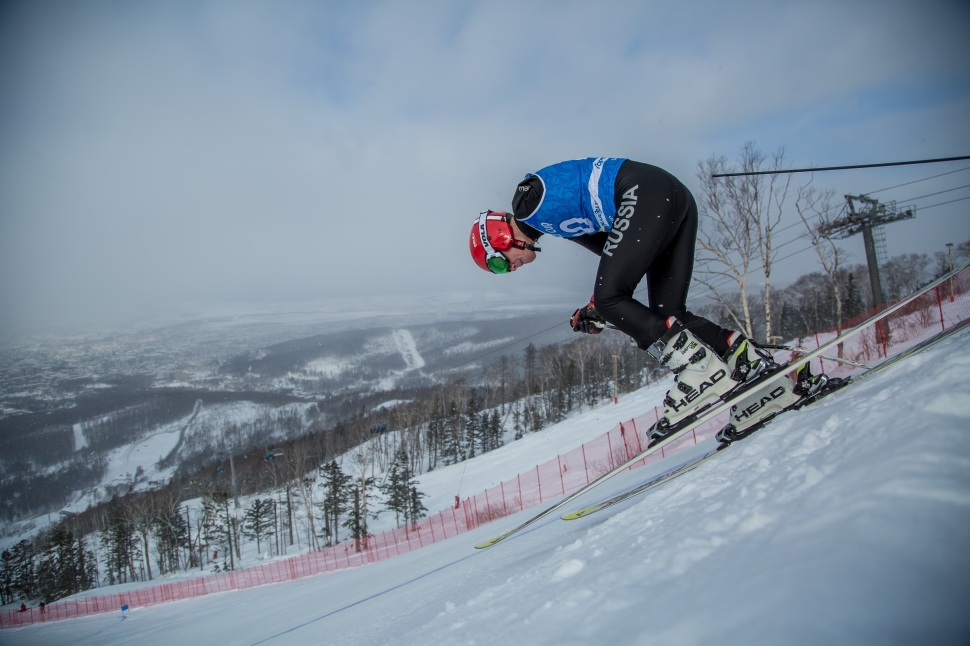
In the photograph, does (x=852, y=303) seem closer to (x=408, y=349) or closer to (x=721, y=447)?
(x=721, y=447)

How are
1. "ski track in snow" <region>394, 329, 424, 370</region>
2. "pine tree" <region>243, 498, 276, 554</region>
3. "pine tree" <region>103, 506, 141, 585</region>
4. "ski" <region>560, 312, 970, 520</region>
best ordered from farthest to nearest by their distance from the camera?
"ski track in snow" <region>394, 329, 424, 370</region>
"pine tree" <region>103, 506, 141, 585</region>
"pine tree" <region>243, 498, 276, 554</region>
"ski" <region>560, 312, 970, 520</region>

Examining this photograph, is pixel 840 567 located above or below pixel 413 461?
above

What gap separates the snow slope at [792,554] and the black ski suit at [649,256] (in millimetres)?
923

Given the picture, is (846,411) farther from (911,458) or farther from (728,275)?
(728,275)

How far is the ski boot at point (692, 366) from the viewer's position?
2.36 meters

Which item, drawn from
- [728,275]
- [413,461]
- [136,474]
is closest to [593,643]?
[728,275]

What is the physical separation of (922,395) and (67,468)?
113 meters

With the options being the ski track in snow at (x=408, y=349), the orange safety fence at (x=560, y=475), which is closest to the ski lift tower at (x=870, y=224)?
the orange safety fence at (x=560, y=475)

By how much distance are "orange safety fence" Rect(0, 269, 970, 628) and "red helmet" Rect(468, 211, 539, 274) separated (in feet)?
27.1

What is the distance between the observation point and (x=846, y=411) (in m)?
1.47

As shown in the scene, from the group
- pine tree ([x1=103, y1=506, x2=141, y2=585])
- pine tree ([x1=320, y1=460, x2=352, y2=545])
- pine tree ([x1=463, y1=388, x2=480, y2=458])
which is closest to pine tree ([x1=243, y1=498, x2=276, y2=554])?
pine tree ([x1=320, y1=460, x2=352, y2=545])

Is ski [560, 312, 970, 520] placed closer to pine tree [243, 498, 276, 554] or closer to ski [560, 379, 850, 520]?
ski [560, 379, 850, 520]

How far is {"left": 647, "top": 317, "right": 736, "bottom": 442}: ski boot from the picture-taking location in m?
2.36

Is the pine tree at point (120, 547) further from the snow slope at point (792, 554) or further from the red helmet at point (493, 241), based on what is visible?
the snow slope at point (792, 554)
